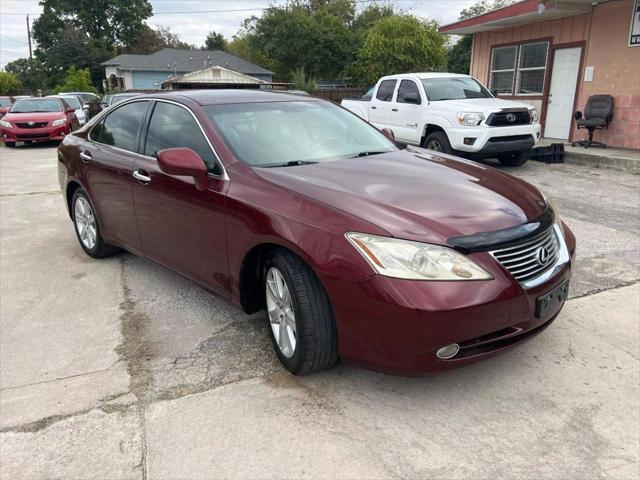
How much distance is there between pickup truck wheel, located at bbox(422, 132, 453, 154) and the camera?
957 cm

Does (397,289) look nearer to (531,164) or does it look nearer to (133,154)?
(133,154)

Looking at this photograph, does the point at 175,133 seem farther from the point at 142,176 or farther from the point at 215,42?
the point at 215,42

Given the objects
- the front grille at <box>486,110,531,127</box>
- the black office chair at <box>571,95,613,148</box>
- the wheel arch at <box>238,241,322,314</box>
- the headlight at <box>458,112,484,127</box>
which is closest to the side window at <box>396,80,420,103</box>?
the headlight at <box>458,112,484,127</box>

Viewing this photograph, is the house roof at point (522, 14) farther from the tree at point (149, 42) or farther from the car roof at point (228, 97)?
the tree at point (149, 42)

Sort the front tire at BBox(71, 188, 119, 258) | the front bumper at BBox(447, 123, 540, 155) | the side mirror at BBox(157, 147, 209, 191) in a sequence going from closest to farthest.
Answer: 1. the side mirror at BBox(157, 147, 209, 191)
2. the front tire at BBox(71, 188, 119, 258)
3. the front bumper at BBox(447, 123, 540, 155)

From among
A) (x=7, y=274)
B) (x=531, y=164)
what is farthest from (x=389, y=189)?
(x=531, y=164)

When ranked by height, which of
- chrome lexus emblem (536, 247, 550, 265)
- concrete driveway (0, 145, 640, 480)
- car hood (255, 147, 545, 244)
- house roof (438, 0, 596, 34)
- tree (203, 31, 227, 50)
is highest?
tree (203, 31, 227, 50)

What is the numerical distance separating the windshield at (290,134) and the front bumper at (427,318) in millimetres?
1196

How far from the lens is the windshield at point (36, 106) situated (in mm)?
16500

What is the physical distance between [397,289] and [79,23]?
77549mm

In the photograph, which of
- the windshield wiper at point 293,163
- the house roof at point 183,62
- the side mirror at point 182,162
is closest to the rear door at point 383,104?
the windshield wiper at point 293,163

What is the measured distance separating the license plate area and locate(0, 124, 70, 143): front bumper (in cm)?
1633

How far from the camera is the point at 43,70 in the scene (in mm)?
62938

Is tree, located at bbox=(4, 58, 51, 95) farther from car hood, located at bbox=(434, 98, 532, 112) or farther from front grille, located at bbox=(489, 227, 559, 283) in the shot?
front grille, located at bbox=(489, 227, 559, 283)
